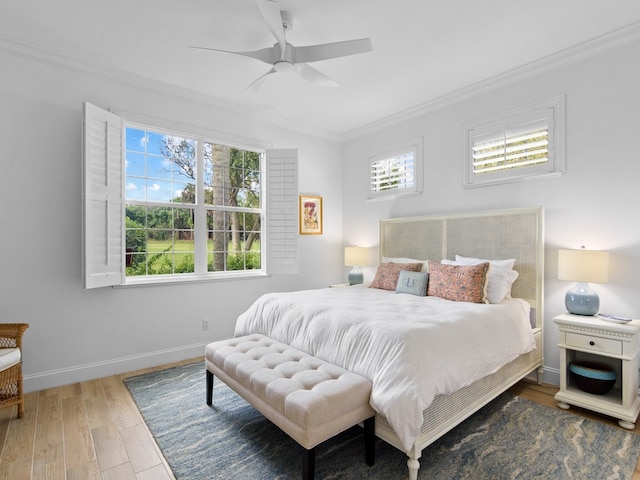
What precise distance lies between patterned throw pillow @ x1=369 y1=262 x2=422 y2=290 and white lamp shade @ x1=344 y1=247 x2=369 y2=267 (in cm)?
74

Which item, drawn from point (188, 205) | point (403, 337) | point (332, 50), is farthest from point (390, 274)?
point (188, 205)

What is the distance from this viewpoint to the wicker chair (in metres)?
2.29

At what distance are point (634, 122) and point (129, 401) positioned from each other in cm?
450

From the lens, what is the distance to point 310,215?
15.9 feet

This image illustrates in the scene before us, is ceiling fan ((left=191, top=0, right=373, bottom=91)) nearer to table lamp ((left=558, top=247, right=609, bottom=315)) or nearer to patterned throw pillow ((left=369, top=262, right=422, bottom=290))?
patterned throw pillow ((left=369, top=262, right=422, bottom=290))

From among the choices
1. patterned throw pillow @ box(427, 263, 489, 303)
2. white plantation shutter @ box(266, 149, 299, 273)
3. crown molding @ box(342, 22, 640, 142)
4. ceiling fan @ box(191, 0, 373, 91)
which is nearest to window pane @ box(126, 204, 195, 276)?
white plantation shutter @ box(266, 149, 299, 273)

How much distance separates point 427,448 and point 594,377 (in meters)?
1.41

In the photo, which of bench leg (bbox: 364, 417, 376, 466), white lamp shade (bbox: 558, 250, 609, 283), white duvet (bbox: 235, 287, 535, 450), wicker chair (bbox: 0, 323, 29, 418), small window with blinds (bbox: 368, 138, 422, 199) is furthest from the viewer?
small window with blinds (bbox: 368, 138, 422, 199)

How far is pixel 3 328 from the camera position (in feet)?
8.11

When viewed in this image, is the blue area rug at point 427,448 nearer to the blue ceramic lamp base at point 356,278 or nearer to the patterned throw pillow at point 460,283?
the patterned throw pillow at point 460,283

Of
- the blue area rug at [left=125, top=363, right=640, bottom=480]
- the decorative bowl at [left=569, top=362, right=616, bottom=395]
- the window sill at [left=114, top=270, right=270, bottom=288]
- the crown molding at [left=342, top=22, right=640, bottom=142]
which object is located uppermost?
the crown molding at [left=342, top=22, right=640, bottom=142]

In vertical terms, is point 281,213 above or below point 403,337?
above

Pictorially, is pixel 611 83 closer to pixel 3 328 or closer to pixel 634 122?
pixel 634 122

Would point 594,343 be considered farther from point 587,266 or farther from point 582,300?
point 587,266
